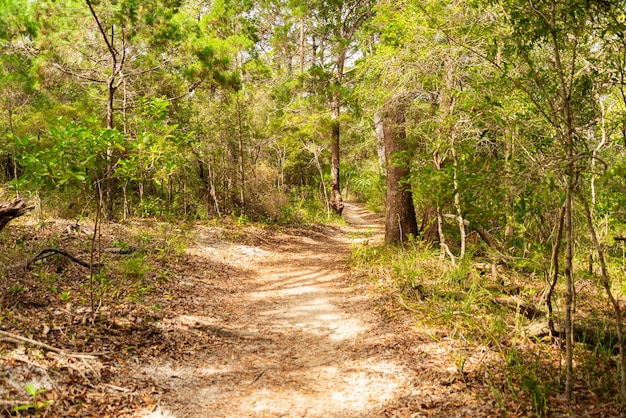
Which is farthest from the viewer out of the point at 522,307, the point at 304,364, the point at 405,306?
the point at 405,306

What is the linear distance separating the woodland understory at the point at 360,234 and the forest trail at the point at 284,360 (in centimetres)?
4

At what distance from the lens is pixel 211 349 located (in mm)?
4816

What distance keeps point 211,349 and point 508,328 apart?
136 inches

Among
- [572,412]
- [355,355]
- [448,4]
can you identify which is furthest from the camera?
[448,4]

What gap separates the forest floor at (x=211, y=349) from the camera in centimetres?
335

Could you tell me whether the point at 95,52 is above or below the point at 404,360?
above

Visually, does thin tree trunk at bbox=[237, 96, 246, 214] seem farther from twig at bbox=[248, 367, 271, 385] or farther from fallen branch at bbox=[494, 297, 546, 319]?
fallen branch at bbox=[494, 297, 546, 319]

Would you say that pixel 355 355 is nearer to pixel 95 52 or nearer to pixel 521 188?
pixel 521 188

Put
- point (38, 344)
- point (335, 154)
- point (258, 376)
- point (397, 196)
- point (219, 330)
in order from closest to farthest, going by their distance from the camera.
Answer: point (38, 344)
point (258, 376)
point (219, 330)
point (397, 196)
point (335, 154)

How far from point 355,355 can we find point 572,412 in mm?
2126

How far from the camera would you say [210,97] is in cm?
1338

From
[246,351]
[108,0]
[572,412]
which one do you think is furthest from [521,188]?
[108,0]

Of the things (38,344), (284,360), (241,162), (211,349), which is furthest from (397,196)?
(38,344)

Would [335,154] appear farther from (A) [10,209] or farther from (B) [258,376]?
(A) [10,209]
